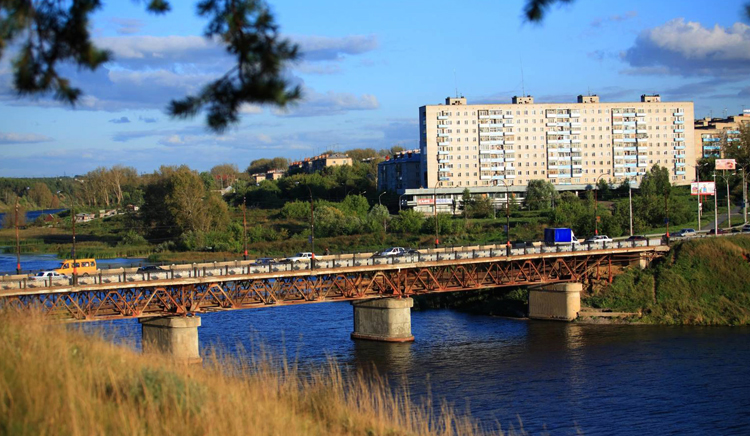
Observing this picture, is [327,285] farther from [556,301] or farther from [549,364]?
[556,301]

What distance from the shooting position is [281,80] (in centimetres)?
1254

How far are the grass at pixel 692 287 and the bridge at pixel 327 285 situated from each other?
80.0 inches

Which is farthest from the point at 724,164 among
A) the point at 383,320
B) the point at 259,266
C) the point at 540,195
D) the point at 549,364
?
the point at 259,266

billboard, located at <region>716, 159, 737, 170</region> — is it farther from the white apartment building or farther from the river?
the white apartment building

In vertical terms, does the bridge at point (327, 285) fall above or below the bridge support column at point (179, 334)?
above

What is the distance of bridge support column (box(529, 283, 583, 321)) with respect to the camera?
6228 centimetres

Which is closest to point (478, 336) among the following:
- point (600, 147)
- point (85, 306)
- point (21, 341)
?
point (85, 306)

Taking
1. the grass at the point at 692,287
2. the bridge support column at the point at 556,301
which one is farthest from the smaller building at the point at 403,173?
the grass at the point at 692,287

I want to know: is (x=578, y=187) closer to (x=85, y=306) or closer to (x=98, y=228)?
(x=98, y=228)

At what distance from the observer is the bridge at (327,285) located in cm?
4325

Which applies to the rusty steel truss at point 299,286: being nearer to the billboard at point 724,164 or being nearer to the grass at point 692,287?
the grass at point 692,287

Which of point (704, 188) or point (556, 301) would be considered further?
point (704, 188)

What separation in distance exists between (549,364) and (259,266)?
63.6 ft

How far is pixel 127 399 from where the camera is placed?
13.0 meters
